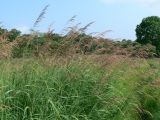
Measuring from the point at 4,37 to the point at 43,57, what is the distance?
0.61 m

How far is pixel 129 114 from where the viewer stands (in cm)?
743

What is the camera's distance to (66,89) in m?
6.53

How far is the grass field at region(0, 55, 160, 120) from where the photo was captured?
5.91 metres

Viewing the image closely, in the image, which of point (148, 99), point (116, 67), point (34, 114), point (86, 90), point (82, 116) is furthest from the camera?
point (148, 99)

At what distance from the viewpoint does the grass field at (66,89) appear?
5.91 metres

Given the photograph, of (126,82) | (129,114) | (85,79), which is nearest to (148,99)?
(126,82)

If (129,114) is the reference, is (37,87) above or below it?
above

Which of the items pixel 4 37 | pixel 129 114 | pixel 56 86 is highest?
pixel 4 37

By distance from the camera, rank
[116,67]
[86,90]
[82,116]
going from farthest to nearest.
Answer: [116,67] < [86,90] < [82,116]

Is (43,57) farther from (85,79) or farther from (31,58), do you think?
(85,79)

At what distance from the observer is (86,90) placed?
21.9 ft

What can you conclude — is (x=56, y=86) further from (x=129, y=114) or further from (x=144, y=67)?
(x=144, y=67)

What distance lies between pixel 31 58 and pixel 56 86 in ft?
1.82

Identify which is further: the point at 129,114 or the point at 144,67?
the point at 144,67
